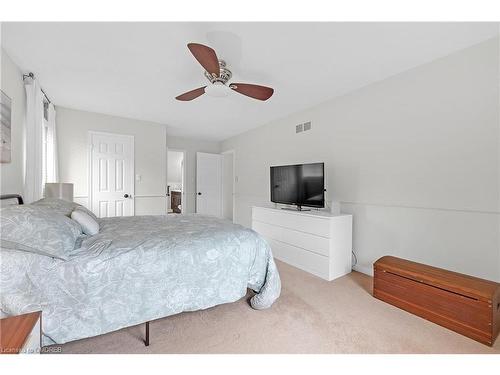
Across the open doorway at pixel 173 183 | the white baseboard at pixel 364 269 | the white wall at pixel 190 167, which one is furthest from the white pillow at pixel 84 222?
the open doorway at pixel 173 183

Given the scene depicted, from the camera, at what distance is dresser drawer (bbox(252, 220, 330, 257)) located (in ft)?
8.84

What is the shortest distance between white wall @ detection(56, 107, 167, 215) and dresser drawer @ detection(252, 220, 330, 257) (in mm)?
2390

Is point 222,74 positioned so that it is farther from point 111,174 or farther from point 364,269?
point 111,174

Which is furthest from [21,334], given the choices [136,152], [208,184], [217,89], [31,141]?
[208,184]

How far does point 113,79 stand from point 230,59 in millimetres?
1498

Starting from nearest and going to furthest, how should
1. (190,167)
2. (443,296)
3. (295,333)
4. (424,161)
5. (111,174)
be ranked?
(295,333), (443,296), (424,161), (111,174), (190,167)

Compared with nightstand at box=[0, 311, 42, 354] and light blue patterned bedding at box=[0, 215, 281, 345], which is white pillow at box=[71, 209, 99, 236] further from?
nightstand at box=[0, 311, 42, 354]

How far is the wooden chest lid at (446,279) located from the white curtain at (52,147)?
15.0 feet

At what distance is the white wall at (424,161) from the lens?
193 cm

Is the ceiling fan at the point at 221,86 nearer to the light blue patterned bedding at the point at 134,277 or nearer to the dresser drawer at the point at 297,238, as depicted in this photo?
the light blue patterned bedding at the point at 134,277

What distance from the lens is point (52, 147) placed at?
3.45 metres

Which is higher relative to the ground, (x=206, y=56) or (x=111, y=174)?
(x=206, y=56)

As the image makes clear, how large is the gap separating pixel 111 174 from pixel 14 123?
2006 mm

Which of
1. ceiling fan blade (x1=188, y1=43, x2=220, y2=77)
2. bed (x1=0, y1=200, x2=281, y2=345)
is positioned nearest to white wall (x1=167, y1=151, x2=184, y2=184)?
bed (x1=0, y1=200, x2=281, y2=345)
